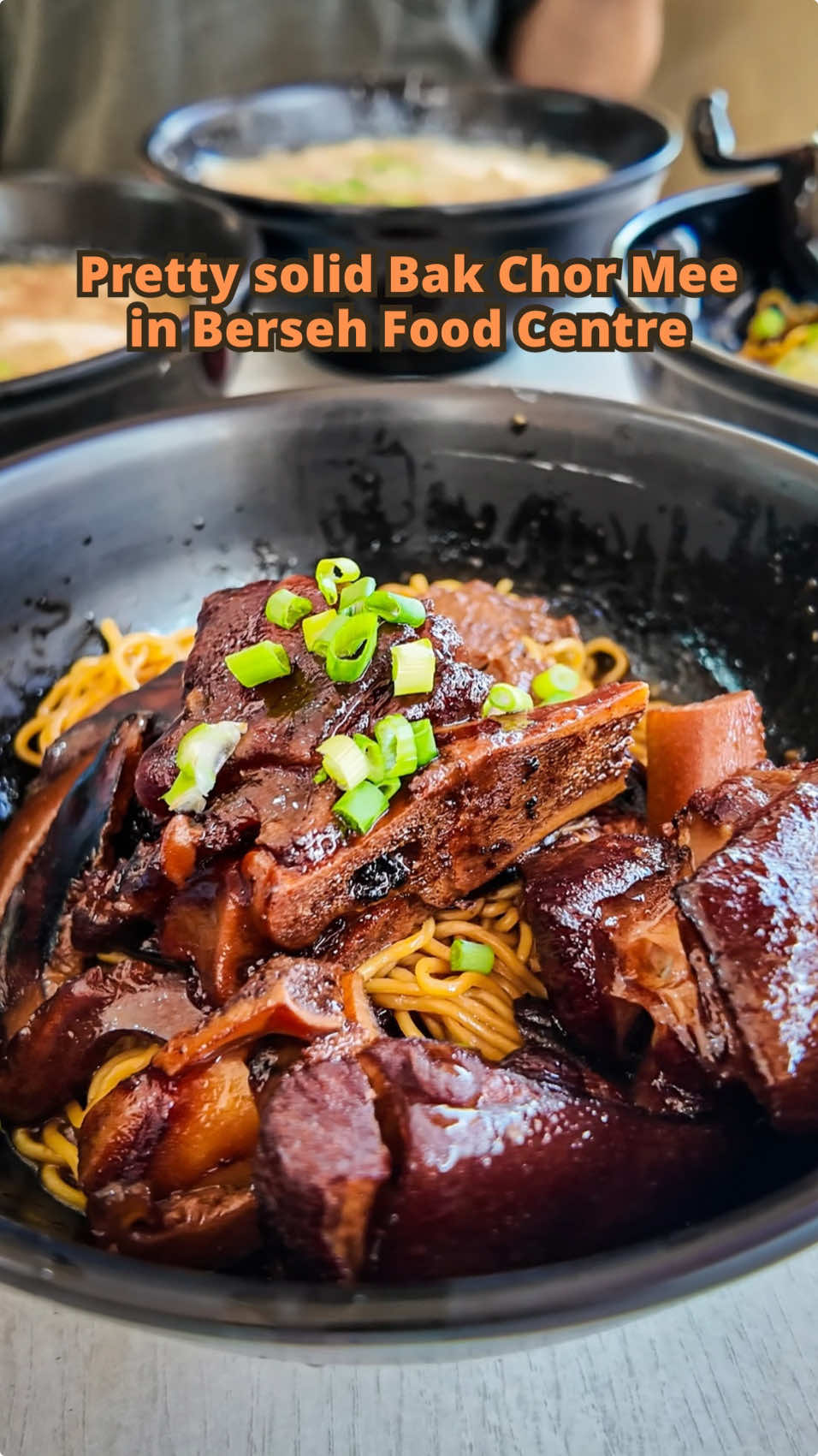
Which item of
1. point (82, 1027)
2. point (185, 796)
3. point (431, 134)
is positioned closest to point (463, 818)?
point (185, 796)

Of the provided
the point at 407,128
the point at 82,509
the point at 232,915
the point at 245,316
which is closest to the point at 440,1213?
the point at 232,915

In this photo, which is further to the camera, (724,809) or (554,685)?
(554,685)

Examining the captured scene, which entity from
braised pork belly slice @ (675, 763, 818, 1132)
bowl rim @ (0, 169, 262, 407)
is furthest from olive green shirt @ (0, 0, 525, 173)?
braised pork belly slice @ (675, 763, 818, 1132)

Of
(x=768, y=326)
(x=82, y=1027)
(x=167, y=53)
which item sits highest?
(x=167, y=53)

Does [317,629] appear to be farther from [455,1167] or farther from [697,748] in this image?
[455,1167]

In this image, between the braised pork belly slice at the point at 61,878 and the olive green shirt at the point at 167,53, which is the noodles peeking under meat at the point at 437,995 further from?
the olive green shirt at the point at 167,53

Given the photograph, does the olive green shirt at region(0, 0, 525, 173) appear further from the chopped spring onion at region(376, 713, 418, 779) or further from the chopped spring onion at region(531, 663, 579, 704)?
the chopped spring onion at region(376, 713, 418, 779)

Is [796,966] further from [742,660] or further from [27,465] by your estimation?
[27,465]
